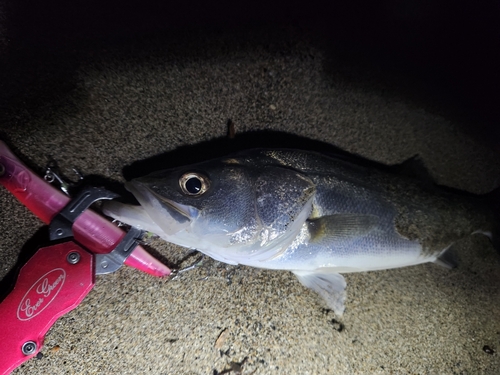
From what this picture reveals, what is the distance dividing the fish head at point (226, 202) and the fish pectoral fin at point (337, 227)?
10 centimetres

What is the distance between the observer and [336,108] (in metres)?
2.01

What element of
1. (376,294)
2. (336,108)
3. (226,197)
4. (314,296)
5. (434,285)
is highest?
(226,197)

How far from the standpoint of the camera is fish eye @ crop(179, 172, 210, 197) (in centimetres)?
132

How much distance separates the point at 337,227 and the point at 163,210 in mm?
981

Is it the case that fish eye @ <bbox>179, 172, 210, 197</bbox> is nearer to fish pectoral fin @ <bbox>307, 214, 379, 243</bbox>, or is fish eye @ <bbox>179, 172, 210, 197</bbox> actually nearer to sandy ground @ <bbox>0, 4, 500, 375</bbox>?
sandy ground @ <bbox>0, 4, 500, 375</bbox>

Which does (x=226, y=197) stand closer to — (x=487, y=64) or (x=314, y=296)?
(x=314, y=296)

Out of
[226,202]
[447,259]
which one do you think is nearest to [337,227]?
[226,202]

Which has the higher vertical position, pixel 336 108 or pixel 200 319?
pixel 336 108

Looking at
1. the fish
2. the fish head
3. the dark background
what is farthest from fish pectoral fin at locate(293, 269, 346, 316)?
the dark background

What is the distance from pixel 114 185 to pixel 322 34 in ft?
6.08

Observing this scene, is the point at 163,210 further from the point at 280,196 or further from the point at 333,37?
the point at 333,37

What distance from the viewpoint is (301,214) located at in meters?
1.47

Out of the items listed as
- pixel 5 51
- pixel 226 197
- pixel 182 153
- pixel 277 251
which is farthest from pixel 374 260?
pixel 5 51

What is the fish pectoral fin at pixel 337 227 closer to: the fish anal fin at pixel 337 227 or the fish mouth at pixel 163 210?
the fish anal fin at pixel 337 227
